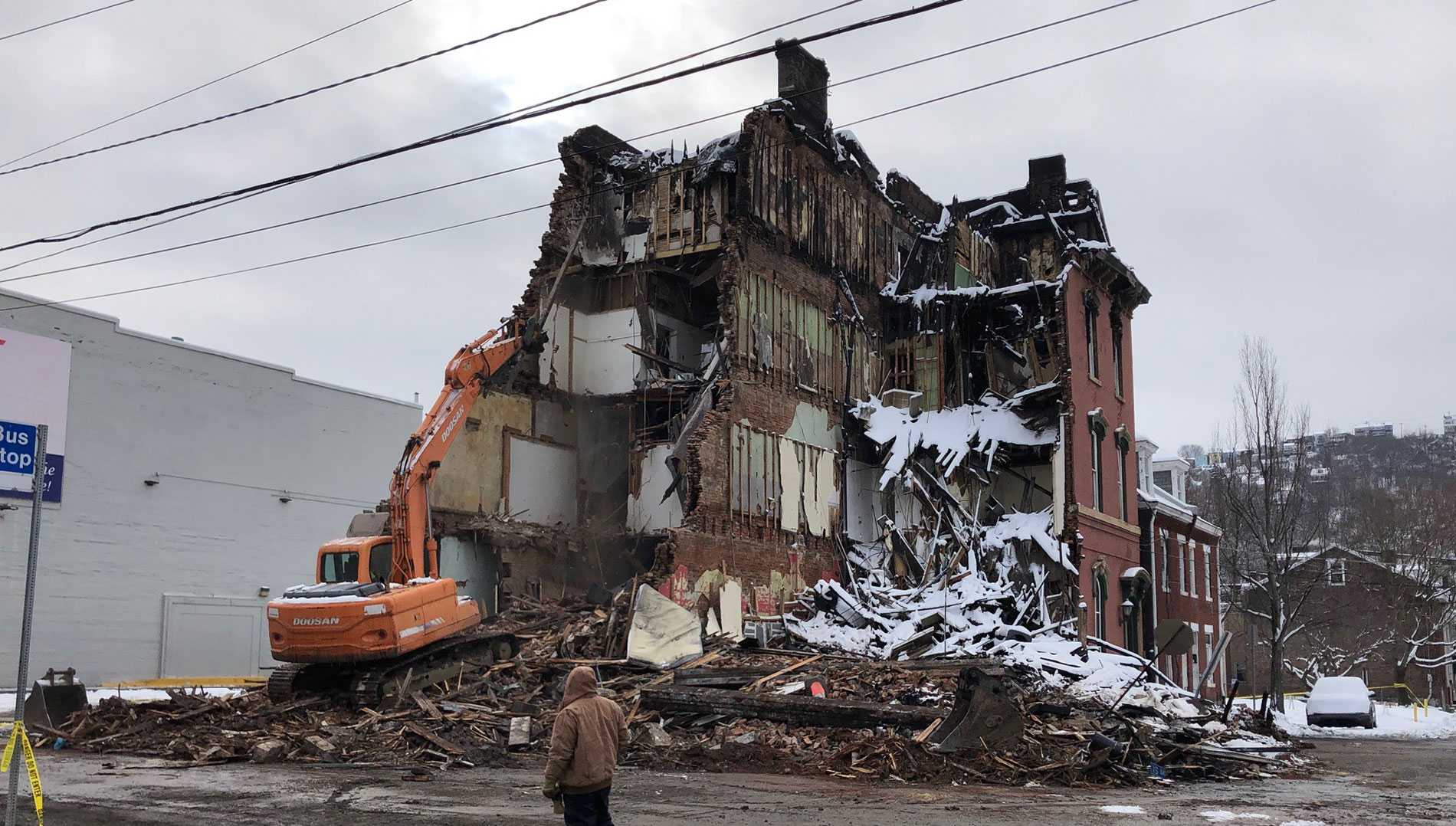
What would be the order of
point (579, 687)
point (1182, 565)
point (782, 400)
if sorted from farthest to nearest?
point (1182, 565) < point (782, 400) < point (579, 687)

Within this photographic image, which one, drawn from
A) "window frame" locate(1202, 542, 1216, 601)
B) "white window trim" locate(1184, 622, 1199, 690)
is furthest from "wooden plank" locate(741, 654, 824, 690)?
"window frame" locate(1202, 542, 1216, 601)

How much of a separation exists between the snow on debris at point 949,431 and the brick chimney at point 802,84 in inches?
288

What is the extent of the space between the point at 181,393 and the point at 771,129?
18.9 metres

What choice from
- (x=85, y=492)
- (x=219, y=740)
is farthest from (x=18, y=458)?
(x=219, y=740)

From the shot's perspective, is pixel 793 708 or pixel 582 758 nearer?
pixel 582 758

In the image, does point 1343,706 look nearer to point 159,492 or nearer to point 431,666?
point 431,666

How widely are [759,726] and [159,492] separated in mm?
23811

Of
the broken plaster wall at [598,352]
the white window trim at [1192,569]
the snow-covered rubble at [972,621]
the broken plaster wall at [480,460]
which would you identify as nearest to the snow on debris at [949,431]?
the snow-covered rubble at [972,621]

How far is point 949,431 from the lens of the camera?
30.9 m

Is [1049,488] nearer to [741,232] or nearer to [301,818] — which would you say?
[741,232]

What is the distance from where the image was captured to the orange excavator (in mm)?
17719

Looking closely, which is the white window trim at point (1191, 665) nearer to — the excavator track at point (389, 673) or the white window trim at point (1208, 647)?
the white window trim at point (1208, 647)

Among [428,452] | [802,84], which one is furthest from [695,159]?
[428,452]

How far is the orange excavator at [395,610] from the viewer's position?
17.7m
